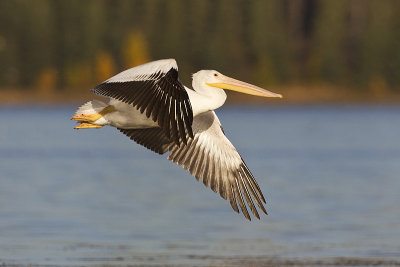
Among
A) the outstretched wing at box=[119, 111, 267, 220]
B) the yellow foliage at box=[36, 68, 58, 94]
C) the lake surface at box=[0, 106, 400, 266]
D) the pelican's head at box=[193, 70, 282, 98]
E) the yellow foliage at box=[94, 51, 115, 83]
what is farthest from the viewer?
the yellow foliage at box=[94, 51, 115, 83]

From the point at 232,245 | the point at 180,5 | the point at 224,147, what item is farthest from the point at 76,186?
the point at 180,5

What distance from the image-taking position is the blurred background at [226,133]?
43.4ft

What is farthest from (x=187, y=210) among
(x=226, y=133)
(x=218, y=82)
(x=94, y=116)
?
(x=226, y=133)

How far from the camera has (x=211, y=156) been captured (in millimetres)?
11141

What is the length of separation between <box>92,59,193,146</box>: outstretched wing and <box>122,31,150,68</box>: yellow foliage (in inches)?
2636

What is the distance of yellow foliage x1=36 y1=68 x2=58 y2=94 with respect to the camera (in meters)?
75.8

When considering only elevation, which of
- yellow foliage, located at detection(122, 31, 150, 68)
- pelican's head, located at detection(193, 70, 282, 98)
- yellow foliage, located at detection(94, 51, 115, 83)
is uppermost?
yellow foliage, located at detection(122, 31, 150, 68)

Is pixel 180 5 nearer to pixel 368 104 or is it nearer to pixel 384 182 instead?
pixel 368 104

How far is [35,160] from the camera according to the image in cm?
2827

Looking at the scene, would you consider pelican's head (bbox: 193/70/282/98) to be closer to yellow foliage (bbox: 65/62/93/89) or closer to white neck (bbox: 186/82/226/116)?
white neck (bbox: 186/82/226/116)

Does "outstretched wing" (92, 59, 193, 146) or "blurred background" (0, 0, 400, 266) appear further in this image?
"blurred background" (0, 0, 400, 266)

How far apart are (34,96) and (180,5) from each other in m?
13.7

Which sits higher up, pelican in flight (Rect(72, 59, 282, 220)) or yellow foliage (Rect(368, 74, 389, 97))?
yellow foliage (Rect(368, 74, 389, 97))

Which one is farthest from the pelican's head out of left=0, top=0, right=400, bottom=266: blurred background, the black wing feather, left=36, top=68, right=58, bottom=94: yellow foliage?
left=36, top=68, right=58, bottom=94: yellow foliage
